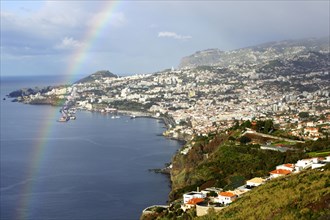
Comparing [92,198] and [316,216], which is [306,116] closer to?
[92,198]

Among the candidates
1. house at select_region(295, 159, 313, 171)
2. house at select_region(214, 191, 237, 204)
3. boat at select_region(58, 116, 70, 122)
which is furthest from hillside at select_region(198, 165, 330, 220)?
boat at select_region(58, 116, 70, 122)

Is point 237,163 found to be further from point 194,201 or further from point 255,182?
point 194,201

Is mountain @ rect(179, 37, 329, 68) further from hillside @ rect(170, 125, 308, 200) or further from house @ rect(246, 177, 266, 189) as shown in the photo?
house @ rect(246, 177, 266, 189)

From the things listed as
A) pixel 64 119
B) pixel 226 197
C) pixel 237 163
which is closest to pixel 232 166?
pixel 237 163

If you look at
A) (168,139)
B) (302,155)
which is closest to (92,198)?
(302,155)

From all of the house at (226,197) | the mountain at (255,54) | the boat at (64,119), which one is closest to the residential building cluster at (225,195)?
the house at (226,197)

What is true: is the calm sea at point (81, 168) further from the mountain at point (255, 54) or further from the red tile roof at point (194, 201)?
the mountain at point (255, 54)
